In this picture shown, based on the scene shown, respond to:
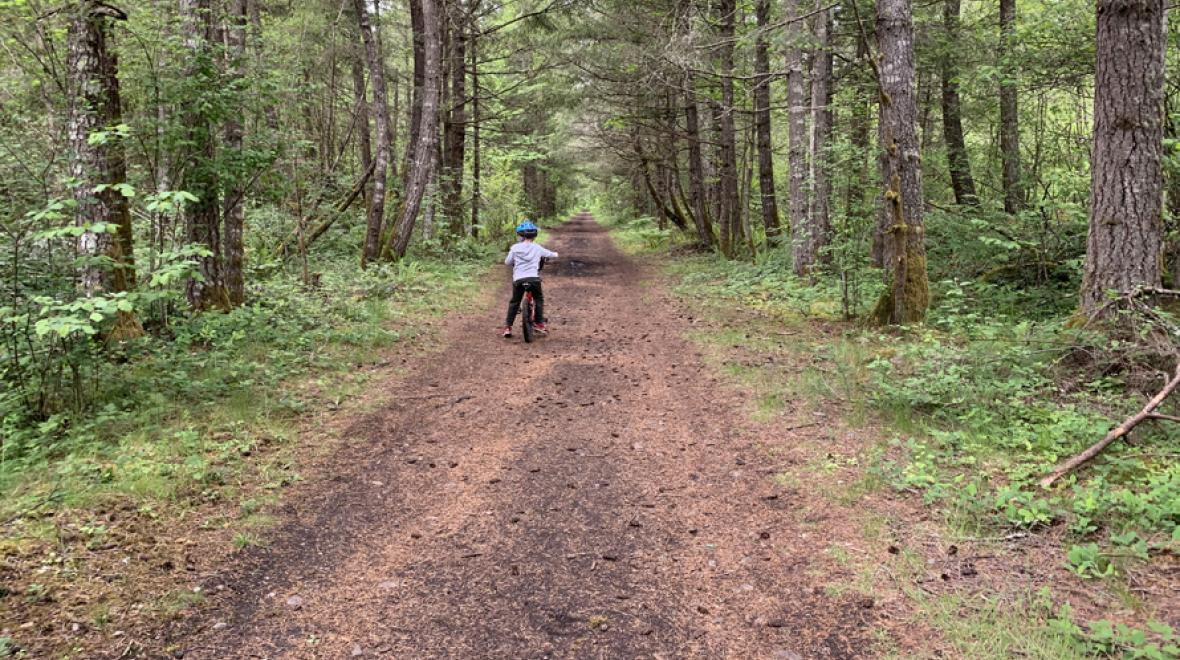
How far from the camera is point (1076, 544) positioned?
12.3ft

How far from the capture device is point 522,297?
998 centimetres

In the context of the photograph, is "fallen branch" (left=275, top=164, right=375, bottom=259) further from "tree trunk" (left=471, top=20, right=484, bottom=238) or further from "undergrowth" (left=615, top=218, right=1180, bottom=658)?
"undergrowth" (left=615, top=218, right=1180, bottom=658)

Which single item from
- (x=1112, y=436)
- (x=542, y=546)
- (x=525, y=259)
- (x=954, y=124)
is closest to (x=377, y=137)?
(x=525, y=259)

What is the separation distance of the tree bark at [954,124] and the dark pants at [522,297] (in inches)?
367

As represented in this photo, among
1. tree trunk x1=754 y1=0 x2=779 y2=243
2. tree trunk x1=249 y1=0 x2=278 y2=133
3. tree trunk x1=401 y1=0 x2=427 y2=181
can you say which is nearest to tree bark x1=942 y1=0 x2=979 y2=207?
tree trunk x1=754 y1=0 x2=779 y2=243

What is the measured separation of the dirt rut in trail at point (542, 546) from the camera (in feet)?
10.7

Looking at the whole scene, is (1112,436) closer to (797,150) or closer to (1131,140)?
(1131,140)

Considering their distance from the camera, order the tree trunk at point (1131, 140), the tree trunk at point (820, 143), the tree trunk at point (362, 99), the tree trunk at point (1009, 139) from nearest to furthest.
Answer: the tree trunk at point (1131, 140) < the tree trunk at point (1009, 139) < the tree trunk at point (820, 143) < the tree trunk at point (362, 99)

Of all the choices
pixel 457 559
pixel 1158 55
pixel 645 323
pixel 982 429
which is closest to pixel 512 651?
pixel 457 559

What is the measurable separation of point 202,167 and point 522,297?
4.38 metres

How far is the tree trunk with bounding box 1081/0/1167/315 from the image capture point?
19.3 feet

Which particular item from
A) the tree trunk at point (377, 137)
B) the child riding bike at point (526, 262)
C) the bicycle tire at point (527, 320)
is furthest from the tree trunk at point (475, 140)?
the bicycle tire at point (527, 320)

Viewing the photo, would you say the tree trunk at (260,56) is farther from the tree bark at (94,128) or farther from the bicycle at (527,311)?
the bicycle at (527,311)

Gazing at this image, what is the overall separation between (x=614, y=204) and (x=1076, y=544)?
150ft
